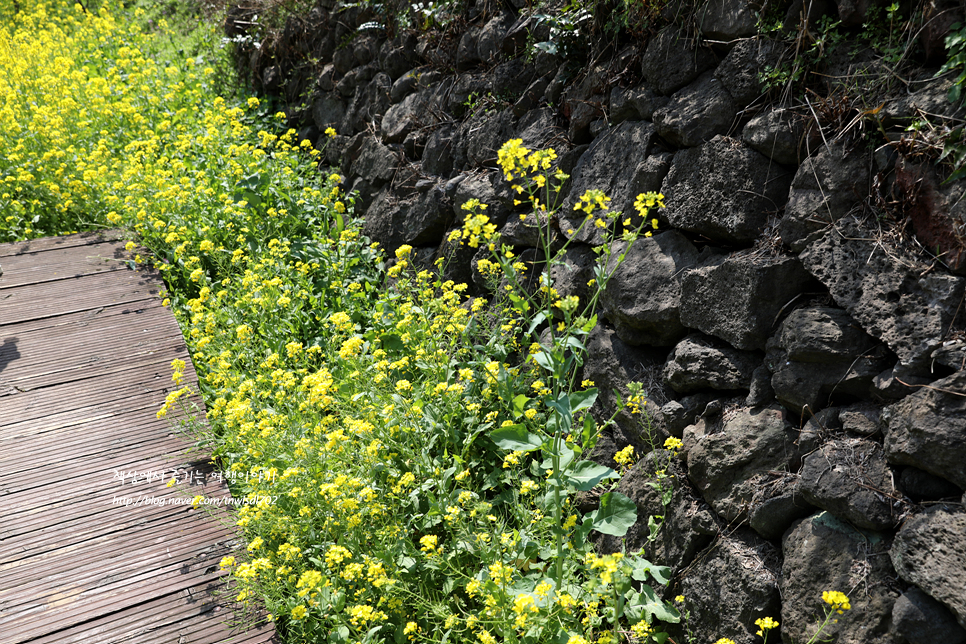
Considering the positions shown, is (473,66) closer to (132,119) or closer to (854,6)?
(854,6)

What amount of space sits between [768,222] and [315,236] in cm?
312

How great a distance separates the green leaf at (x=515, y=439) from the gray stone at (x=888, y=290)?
3.57 ft

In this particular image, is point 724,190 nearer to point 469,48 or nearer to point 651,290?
point 651,290

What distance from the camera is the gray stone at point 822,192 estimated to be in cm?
200

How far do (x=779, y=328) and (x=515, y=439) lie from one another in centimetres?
99

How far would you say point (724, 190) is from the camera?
7.78ft

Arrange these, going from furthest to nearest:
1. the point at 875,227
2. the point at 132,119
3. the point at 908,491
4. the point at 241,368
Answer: the point at 132,119 → the point at 241,368 → the point at 875,227 → the point at 908,491

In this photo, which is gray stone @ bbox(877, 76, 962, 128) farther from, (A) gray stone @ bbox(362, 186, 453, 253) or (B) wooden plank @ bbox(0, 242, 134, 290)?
(B) wooden plank @ bbox(0, 242, 134, 290)

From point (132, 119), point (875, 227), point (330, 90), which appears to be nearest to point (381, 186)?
point (330, 90)

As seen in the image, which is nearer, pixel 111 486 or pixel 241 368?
pixel 111 486

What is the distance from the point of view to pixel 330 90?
5461 millimetres

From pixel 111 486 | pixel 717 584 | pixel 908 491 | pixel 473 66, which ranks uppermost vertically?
pixel 473 66

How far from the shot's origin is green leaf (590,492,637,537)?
2201mm

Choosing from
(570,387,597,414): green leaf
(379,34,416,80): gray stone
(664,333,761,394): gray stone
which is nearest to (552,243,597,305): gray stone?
(664,333,761,394): gray stone
